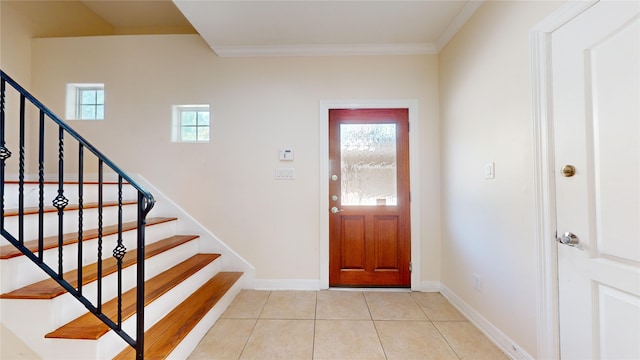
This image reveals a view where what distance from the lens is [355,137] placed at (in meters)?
2.76

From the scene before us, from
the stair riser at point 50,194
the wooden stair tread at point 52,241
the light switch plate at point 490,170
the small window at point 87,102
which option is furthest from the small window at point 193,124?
the light switch plate at point 490,170

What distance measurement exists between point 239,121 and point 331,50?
1280 mm

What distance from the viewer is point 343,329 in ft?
6.42

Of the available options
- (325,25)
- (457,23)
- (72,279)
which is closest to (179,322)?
(72,279)

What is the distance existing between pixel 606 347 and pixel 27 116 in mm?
5148

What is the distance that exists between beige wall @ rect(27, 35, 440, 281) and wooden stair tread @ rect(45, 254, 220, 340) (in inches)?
22.6

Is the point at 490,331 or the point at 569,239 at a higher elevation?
the point at 569,239

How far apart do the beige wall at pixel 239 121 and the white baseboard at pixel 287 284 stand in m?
0.05

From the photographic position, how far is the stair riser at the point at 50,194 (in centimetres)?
179

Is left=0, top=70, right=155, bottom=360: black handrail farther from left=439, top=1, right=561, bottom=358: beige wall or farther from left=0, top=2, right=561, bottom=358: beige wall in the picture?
left=439, top=1, right=561, bottom=358: beige wall

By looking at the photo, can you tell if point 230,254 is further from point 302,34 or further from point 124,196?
point 302,34

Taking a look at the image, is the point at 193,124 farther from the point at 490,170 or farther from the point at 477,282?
the point at 477,282

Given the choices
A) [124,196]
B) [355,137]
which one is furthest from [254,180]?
[124,196]

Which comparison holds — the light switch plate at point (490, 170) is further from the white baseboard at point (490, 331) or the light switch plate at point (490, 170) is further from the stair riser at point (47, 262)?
the stair riser at point (47, 262)
